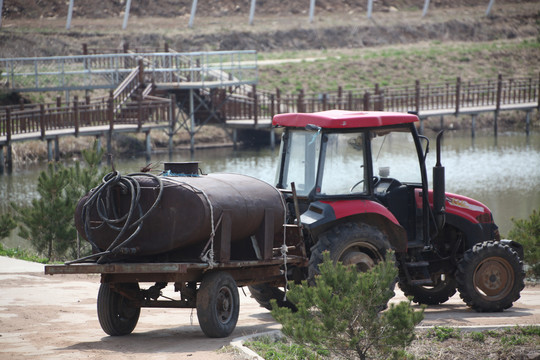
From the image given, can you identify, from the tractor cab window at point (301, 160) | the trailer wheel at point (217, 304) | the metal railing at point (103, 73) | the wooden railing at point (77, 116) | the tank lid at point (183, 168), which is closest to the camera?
the trailer wheel at point (217, 304)

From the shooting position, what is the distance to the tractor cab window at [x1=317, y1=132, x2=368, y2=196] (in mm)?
9570

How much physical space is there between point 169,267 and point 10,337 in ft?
6.14

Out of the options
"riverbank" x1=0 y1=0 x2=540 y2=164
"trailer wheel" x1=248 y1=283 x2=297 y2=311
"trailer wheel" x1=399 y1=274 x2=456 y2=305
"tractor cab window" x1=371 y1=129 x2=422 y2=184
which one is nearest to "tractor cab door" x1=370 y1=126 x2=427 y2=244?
"tractor cab window" x1=371 y1=129 x2=422 y2=184

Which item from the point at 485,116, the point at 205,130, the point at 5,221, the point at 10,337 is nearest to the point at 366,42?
the point at 485,116

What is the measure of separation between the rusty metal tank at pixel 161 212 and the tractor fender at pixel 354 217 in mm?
677

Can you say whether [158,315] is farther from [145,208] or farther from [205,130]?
[205,130]

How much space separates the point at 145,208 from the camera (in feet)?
27.3

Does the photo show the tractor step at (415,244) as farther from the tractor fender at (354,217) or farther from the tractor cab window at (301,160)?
the tractor cab window at (301,160)

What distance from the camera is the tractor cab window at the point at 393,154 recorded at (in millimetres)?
9844

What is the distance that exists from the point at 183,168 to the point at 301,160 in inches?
57.6

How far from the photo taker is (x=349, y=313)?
7.25 meters

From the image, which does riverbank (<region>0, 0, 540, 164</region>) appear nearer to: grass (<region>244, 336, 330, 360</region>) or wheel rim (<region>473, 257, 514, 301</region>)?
wheel rim (<region>473, 257, 514, 301</region>)

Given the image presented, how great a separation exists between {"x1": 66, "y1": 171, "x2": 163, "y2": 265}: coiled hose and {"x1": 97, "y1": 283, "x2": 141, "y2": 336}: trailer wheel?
45cm

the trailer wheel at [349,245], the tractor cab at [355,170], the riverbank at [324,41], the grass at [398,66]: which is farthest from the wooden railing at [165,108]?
the trailer wheel at [349,245]
